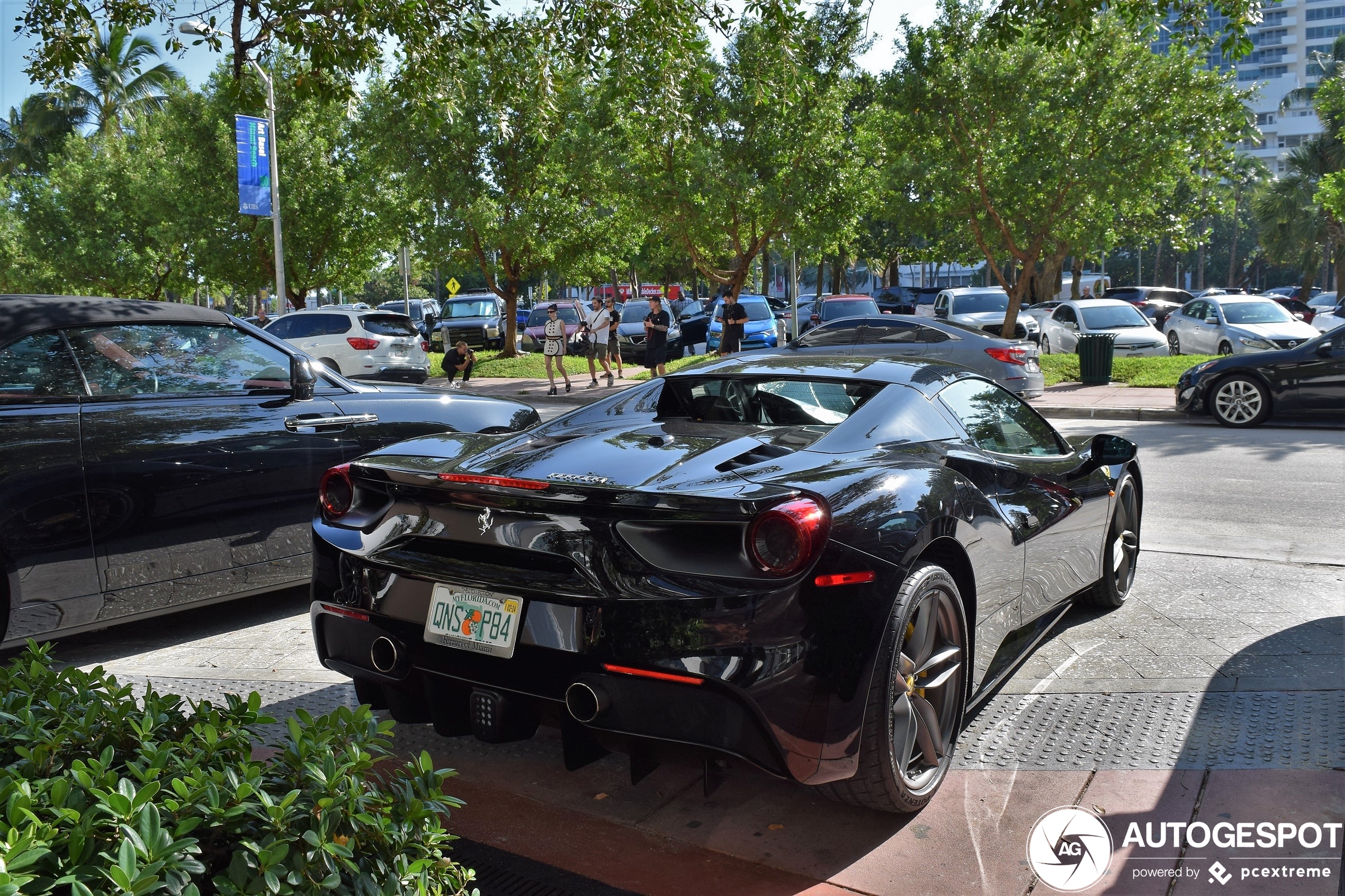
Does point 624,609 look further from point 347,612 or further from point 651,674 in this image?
point 347,612

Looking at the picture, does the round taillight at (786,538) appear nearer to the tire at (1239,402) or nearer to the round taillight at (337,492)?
the round taillight at (337,492)

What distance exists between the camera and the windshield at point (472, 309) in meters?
33.4

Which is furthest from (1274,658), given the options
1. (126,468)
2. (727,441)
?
(126,468)

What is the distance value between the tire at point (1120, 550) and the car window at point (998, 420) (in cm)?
61

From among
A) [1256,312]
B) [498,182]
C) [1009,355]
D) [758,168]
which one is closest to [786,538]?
[1009,355]

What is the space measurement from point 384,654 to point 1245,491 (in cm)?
794

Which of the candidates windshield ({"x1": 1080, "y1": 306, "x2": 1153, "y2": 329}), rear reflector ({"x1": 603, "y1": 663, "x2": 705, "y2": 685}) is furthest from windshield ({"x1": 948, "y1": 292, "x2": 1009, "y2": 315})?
rear reflector ({"x1": 603, "y1": 663, "x2": 705, "y2": 685})

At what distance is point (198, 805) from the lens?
6.06 feet

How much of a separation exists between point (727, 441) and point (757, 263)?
1894 inches

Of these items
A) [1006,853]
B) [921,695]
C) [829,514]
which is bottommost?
[1006,853]

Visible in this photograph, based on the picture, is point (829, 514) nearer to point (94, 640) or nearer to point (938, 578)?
point (938, 578)

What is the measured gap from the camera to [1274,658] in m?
4.56

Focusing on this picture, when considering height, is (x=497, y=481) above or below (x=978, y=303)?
below

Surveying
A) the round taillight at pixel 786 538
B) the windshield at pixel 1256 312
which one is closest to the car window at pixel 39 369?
the round taillight at pixel 786 538
